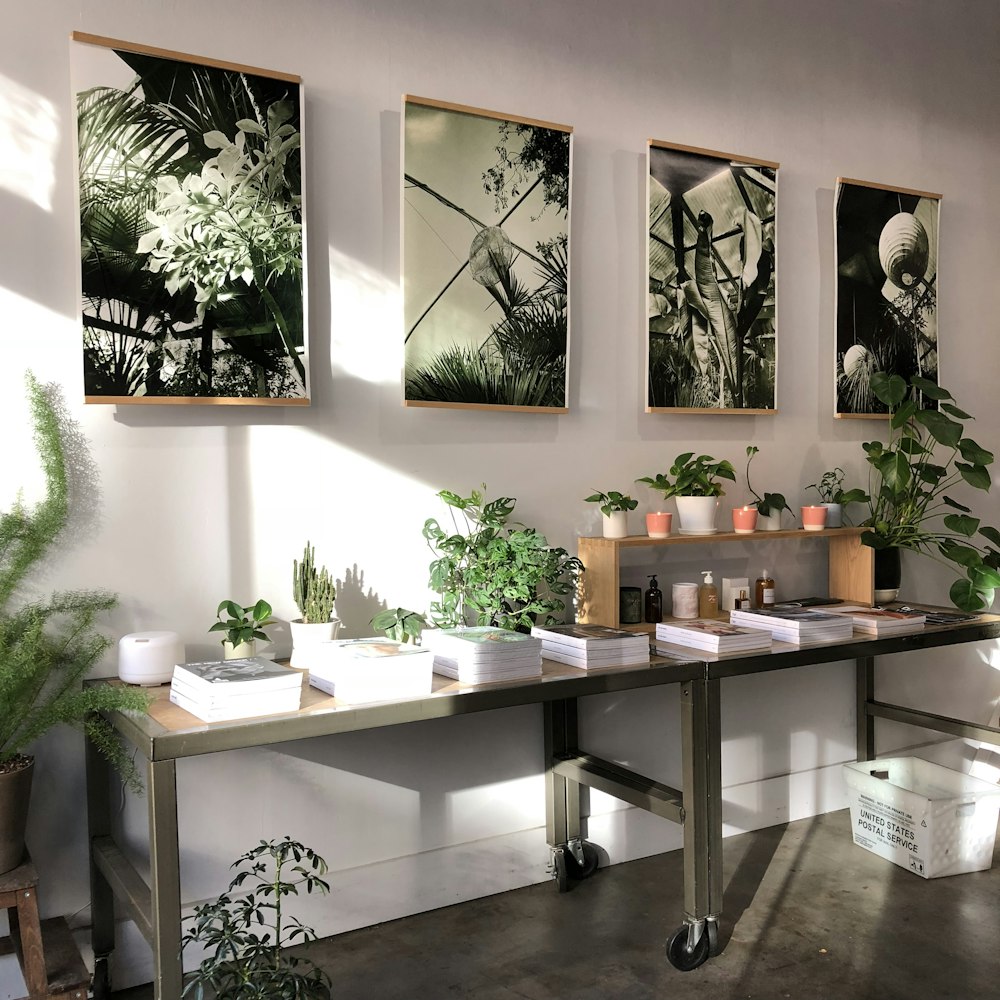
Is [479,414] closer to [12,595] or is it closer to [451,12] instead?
[451,12]

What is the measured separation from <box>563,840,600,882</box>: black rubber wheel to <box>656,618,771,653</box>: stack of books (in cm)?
78

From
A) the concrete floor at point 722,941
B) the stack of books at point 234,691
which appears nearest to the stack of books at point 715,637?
the concrete floor at point 722,941

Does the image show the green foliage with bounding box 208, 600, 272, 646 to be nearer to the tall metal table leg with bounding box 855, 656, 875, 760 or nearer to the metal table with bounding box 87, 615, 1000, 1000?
the metal table with bounding box 87, 615, 1000, 1000

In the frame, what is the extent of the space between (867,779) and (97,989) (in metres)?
2.54

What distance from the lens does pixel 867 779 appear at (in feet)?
11.8

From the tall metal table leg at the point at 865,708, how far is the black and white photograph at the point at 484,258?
1.74 meters

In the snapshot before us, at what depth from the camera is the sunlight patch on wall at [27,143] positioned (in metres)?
2.53

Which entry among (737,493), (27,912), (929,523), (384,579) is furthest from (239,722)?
(929,523)

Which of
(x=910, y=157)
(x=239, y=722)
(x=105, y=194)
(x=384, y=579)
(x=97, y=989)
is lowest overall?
(x=97, y=989)

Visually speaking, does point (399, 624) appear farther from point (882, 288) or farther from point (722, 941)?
point (882, 288)

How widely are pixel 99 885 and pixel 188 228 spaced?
1.72 m

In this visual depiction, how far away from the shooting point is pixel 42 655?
98.4 inches

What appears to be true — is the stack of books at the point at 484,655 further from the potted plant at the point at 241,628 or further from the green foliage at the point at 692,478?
the green foliage at the point at 692,478

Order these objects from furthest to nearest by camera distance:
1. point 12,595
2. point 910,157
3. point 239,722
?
point 910,157 < point 12,595 < point 239,722
